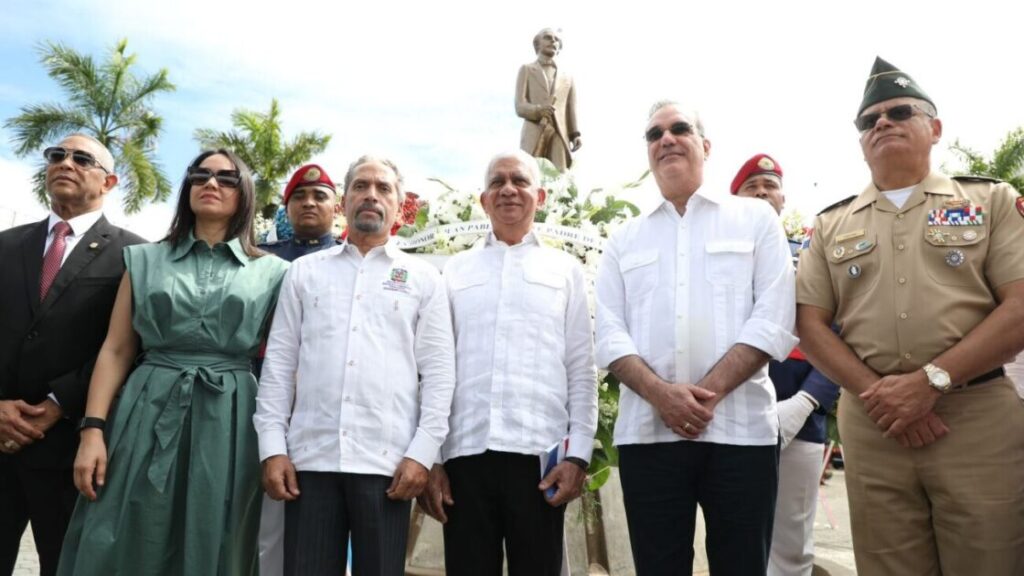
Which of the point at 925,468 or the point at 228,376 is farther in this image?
the point at 228,376

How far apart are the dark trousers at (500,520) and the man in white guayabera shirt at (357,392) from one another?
18 centimetres

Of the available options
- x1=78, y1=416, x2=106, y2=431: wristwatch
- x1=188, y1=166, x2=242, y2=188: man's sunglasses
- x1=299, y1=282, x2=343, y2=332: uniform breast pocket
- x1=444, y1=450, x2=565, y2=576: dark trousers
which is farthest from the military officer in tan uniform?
x1=78, y1=416, x2=106, y2=431: wristwatch

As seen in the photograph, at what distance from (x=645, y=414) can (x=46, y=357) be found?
2490 millimetres

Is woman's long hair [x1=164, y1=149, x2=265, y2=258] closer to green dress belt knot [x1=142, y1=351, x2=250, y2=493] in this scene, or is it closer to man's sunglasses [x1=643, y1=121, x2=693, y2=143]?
green dress belt knot [x1=142, y1=351, x2=250, y2=493]

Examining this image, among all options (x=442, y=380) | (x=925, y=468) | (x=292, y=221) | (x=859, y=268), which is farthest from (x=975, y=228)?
(x=292, y=221)

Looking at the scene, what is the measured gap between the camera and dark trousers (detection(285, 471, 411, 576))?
277cm

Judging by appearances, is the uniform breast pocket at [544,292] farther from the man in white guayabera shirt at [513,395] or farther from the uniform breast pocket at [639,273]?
the uniform breast pocket at [639,273]

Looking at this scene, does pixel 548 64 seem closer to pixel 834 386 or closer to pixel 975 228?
pixel 834 386

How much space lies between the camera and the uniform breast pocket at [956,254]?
2693 mm

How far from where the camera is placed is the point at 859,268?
2895 millimetres

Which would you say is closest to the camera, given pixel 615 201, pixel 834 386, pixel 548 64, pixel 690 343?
pixel 690 343

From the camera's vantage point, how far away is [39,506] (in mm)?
3209

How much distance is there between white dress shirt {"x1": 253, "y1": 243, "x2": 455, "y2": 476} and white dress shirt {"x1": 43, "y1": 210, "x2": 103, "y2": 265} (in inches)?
44.8

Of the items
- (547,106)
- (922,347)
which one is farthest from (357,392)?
(547,106)
